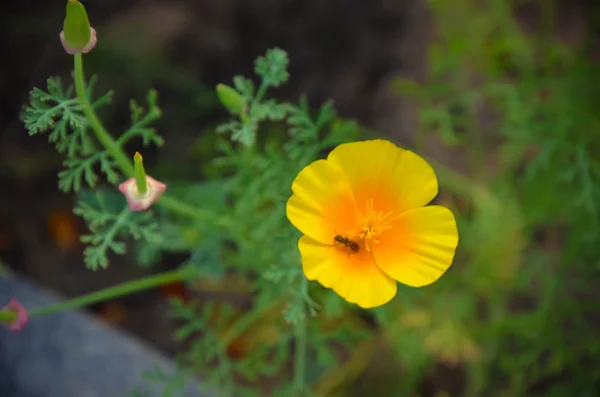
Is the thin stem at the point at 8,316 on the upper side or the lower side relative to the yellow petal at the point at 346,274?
lower

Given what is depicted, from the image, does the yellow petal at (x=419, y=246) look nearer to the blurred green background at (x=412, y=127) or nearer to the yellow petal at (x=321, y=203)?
the yellow petal at (x=321, y=203)

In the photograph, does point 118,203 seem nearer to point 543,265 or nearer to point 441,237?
point 441,237

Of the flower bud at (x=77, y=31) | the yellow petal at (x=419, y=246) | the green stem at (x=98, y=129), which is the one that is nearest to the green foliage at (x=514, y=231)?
the yellow petal at (x=419, y=246)

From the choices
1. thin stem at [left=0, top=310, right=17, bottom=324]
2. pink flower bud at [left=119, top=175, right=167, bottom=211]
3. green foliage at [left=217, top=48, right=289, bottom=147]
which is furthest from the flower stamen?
thin stem at [left=0, top=310, right=17, bottom=324]

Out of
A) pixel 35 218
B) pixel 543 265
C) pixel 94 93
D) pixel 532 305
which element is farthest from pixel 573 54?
pixel 35 218

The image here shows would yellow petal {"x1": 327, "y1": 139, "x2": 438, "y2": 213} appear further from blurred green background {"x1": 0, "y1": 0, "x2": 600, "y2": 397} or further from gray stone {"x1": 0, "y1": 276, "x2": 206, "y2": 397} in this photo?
gray stone {"x1": 0, "y1": 276, "x2": 206, "y2": 397}
